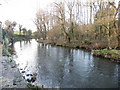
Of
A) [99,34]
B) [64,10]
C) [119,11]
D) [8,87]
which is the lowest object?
[8,87]

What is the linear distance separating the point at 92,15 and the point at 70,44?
345 inches

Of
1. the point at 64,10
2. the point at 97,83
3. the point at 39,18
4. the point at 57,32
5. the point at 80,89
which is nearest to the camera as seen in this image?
the point at 80,89

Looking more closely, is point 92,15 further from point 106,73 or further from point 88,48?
point 106,73

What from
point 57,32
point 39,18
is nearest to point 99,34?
point 57,32

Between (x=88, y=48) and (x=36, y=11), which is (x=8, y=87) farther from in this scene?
(x=36, y=11)

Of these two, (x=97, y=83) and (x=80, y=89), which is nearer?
(x=80, y=89)

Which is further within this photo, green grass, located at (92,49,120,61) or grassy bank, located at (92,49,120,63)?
green grass, located at (92,49,120,61)

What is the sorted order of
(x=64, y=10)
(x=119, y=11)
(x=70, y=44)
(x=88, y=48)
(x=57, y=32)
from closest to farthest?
(x=119, y=11) → (x=88, y=48) → (x=70, y=44) → (x=64, y=10) → (x=57, y=32)

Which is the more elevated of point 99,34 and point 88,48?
point 99,34

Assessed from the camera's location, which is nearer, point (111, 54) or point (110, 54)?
point (111, 54)

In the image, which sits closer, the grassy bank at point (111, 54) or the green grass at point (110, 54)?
the grassy bank at point (111, 54)

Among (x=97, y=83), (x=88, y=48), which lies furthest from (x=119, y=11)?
(x=97, y=83)

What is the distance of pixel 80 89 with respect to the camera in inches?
284

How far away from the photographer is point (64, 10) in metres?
31.3
